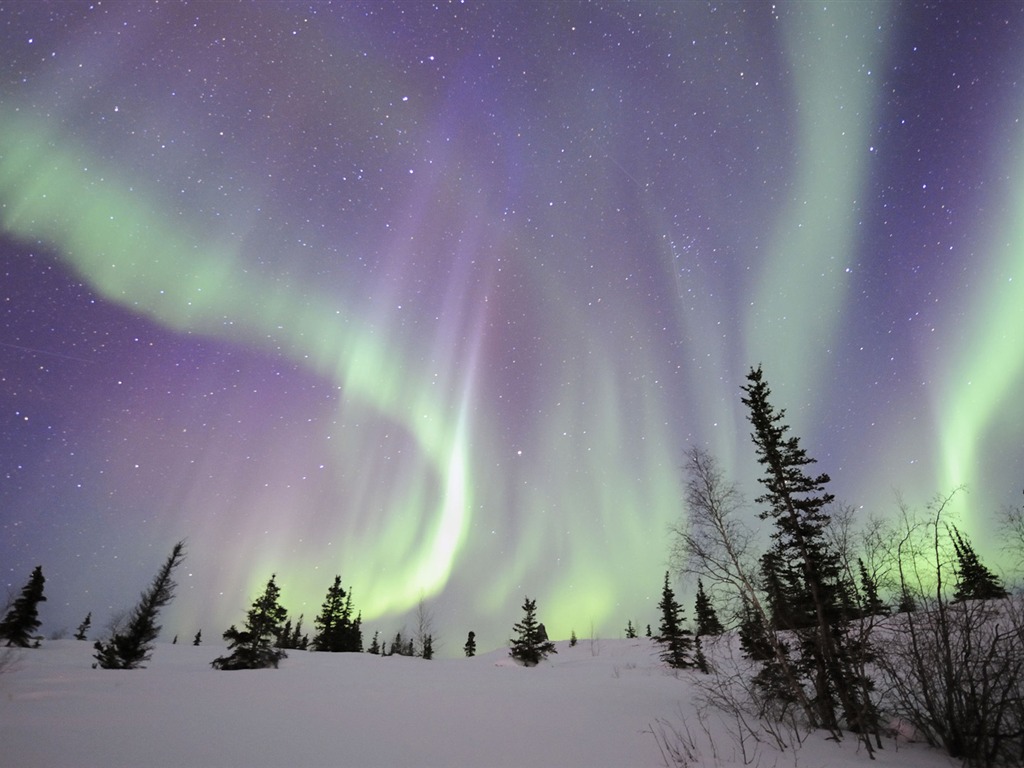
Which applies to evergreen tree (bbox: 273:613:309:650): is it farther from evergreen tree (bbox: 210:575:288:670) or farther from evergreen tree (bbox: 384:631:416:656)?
evergreen tree (bbox: 210:575:288:670)

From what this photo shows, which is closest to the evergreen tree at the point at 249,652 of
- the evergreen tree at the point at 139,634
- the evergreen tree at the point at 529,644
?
the evergreen tree at the point at 139,634

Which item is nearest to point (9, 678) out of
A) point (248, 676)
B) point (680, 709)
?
point (248, 676)

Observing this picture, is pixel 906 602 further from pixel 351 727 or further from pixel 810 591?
pixel 351 727

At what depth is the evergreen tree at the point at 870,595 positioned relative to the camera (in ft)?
42.6

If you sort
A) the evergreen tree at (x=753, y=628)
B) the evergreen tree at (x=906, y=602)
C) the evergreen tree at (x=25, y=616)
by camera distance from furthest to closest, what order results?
the evergreen tree at (x=25, y=616), the evergreen tree at (x=753, y=628), the evergreen tree at (x=906, y=602)

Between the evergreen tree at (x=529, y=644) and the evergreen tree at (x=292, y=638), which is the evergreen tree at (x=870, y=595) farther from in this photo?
the evergreen tree at (x=292, y=638)

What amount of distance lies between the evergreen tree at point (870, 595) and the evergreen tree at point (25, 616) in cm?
5547

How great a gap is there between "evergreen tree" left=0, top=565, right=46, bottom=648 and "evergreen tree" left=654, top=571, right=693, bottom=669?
51682 millimetres

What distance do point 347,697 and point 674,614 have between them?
34.4m

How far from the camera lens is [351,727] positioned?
35.9 ft

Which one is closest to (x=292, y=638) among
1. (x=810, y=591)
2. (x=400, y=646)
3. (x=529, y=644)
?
(x=400, y=646)

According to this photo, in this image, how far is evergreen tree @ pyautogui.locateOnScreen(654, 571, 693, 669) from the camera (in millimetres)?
37331

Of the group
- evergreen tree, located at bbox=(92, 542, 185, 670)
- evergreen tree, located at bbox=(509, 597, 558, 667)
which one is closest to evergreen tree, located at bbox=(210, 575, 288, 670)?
evergreen tree, located at bbox=(92, 542, 185, 670)

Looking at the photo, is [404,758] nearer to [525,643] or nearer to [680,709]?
[680,709]
